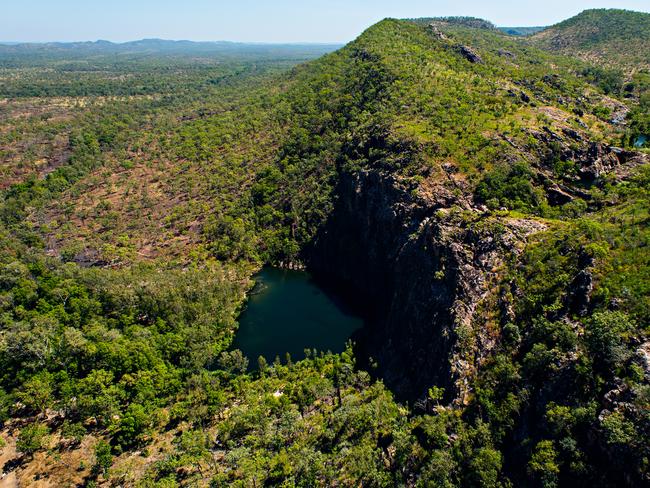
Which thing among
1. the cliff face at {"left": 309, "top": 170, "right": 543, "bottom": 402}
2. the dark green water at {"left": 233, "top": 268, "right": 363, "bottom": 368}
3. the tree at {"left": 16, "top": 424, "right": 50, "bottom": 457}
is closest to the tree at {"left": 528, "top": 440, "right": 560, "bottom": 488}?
the cliff face at {"left": 309, "top": 170, "right": 543, "bottom": 402}

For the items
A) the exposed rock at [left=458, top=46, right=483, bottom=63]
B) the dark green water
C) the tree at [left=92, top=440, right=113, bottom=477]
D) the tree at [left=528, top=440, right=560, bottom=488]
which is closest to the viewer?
the tree at [left=528, top=440, right=560, bottom=488]

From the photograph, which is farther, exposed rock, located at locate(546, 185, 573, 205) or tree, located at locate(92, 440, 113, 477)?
exposed rock, located at locate(546, 185, 573, 205)

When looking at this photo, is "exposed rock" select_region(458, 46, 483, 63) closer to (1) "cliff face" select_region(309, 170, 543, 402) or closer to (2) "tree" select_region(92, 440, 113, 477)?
(1) "cliff face" select_region(309, 170, 543, 402)

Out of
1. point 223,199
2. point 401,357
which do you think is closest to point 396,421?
point 401,357

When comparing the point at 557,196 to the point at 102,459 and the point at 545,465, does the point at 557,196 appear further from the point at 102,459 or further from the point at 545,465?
the point at 102,459

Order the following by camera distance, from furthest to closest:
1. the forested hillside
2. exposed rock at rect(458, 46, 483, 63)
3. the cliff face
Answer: exposed rock at rect(458, 46, 483, 63) → the cliff face → the forested hillside

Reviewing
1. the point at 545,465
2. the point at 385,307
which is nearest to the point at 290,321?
the point at 385,307

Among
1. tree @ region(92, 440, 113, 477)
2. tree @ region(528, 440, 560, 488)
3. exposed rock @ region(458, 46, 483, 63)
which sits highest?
exposed rock @ region(458, 46, 483, 63)
